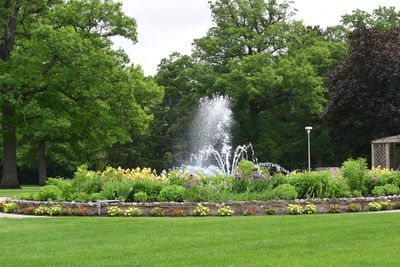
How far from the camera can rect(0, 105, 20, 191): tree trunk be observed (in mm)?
28453

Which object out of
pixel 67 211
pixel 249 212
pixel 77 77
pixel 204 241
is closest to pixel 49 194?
pixel 67 211

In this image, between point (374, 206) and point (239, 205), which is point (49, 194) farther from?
point (374, 206)

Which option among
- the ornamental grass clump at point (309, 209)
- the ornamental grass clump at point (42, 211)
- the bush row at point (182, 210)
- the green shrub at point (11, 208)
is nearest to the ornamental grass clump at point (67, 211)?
the bush row at point (182, 210)

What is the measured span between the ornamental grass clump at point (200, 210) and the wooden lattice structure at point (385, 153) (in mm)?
17034

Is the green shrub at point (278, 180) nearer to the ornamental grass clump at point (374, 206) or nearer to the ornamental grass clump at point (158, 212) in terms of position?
the ornamental grass clump at point (374, 206)

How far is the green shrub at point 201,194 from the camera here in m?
14.1

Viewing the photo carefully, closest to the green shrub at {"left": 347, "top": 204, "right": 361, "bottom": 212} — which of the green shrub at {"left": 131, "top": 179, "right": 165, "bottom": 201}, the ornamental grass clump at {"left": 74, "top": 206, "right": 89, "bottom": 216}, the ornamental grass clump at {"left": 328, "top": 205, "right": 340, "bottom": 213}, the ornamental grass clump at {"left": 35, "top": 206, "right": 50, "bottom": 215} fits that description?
the ornamental grass clump at {"left": 328, "top": 205, "right": 340, "bottom": 213}

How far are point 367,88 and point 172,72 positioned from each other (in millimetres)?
18206

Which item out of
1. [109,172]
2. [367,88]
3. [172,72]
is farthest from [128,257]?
[172,72]

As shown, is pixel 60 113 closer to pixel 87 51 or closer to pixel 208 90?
pixel 87 51

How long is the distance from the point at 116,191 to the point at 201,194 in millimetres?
2164

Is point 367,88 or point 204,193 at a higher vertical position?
point 367,88

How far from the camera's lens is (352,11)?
4422cm

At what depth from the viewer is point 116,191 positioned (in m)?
14.8
